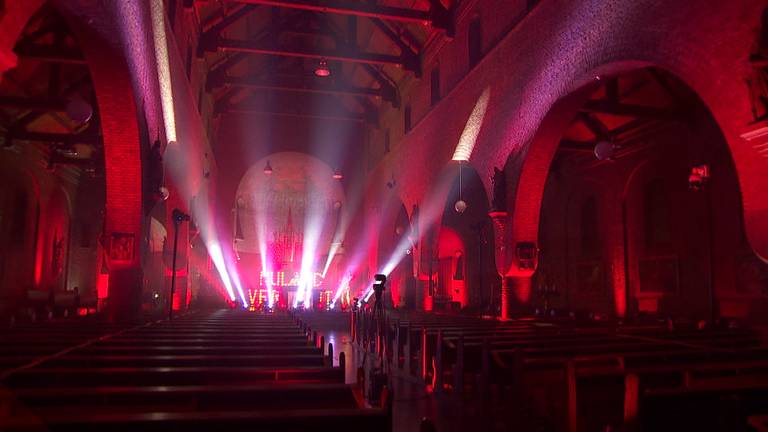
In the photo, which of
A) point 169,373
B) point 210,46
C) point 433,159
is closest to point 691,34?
point 169,373

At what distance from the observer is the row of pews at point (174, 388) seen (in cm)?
221

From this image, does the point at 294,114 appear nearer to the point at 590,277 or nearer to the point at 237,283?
the point at 237,283

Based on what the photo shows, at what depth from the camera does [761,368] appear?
469 centimetres

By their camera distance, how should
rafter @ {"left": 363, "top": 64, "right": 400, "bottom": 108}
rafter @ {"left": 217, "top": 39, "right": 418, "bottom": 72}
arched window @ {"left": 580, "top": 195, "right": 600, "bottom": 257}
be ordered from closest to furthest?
1. arched window @ {"left": 580, "top": 195, "right": 600, "bottom": 257}
2. rafter @ {"left": 217, "top": 39, "right": 418, "bottom": 72}
3. rafter @ {"left": 363, "top": 64, "right": 400, "bottom": 108}

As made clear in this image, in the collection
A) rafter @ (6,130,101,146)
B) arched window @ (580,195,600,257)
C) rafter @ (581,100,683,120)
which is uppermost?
rafter @ (581,100,683,120)

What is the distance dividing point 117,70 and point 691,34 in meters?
8.05

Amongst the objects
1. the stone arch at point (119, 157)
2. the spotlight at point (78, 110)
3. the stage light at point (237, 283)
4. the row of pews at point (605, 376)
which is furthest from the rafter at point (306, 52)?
the stage light at point (237, 283)

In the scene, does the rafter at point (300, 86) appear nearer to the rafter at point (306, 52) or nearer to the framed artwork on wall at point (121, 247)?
the rafter at point (306, 52)

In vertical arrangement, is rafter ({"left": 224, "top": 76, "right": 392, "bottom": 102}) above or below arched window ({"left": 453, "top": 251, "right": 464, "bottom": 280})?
above

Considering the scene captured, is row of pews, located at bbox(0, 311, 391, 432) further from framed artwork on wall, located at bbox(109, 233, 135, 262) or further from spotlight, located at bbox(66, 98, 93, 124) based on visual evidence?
spotlight, located at bbox(66, 98, 93, 124)

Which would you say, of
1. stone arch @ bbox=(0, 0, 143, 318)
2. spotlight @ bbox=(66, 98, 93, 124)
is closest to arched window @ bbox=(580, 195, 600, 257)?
stone arch @ bbox=(0, 0, 143, 318)

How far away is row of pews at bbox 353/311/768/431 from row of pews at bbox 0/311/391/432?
1.77m

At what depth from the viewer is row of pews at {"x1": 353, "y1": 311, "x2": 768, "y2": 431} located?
312 centimetres

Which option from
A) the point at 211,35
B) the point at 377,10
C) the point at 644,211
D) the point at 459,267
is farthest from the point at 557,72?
the point at 459,267
